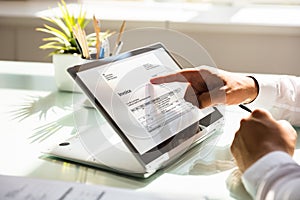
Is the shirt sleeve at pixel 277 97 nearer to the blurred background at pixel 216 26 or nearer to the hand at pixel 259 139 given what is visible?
the hand at pixel 259 139

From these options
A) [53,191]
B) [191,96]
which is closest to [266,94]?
[191,96]

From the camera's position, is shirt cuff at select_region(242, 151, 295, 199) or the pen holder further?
the pen holder

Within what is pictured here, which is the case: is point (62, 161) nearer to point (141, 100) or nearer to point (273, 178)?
point (141, 100)

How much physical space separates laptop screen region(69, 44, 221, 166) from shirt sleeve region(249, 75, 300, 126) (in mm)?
240

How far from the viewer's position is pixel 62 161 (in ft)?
3.43

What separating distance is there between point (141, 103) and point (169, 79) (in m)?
0.11

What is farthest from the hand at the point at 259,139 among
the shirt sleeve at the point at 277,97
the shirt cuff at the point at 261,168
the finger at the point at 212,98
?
the shirt sleeve at the point at 277,97

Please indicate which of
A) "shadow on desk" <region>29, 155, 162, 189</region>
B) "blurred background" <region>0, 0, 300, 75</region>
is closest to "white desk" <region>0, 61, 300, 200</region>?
"shadow on desk" <region>29, 155, 162, 189</region>

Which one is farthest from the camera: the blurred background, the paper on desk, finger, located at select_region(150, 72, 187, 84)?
the blurred background

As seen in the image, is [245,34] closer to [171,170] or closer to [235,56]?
[235,56]

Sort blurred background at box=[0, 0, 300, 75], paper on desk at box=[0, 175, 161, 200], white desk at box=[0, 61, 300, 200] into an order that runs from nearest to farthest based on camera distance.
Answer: paper on desk at box=[0, 175, 161, 200] → white desk at box=[0, 61, 300, 200] → blurred background at box=[0, 0, 300, 75]

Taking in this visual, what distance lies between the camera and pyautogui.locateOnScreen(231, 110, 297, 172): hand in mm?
959

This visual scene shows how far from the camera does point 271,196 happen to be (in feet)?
2.70

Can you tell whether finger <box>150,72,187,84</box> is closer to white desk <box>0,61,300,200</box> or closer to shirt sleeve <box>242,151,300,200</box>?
white desk <box>0,61,300,200</box>
